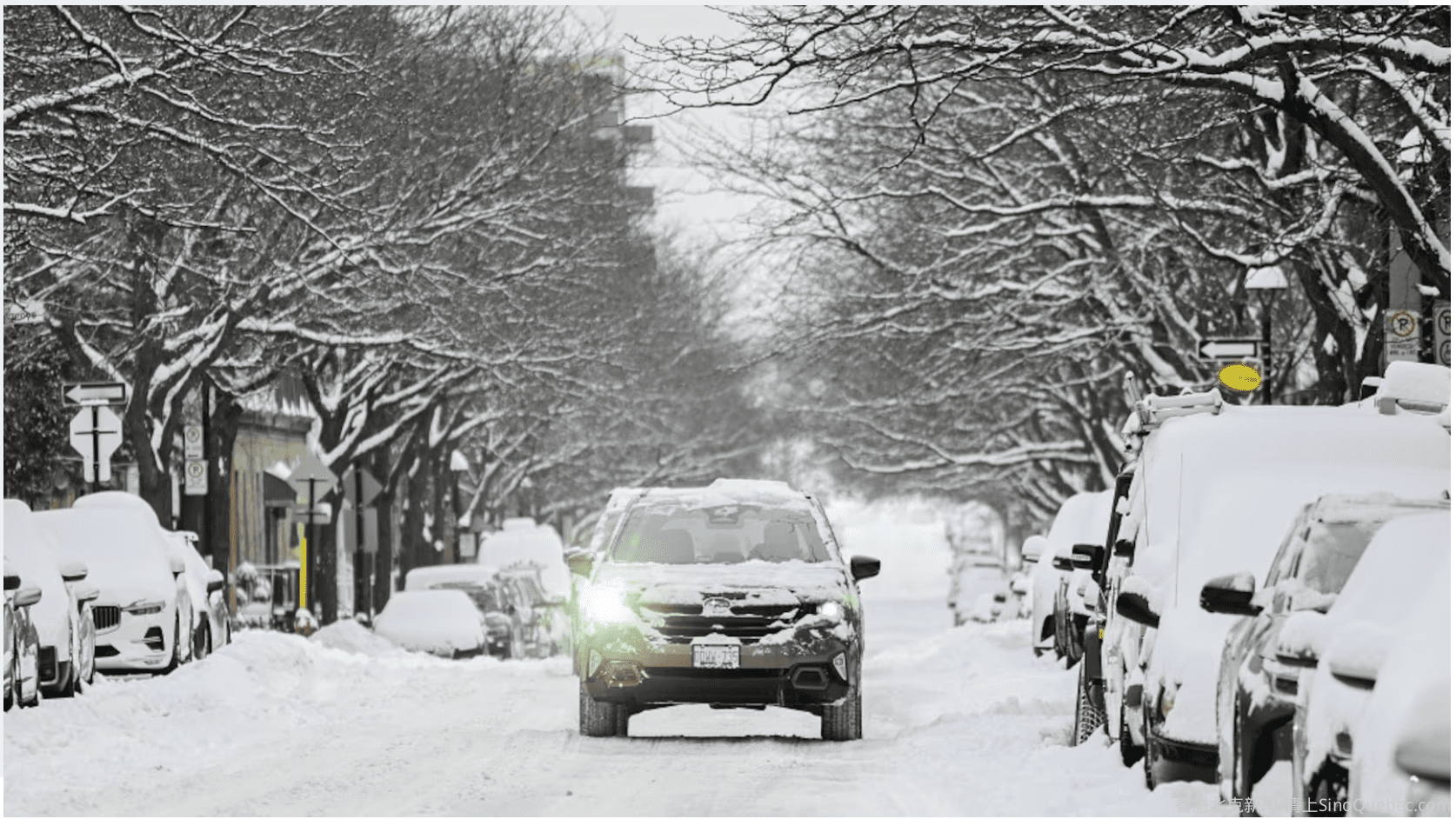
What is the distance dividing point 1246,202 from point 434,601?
13481 millimetres

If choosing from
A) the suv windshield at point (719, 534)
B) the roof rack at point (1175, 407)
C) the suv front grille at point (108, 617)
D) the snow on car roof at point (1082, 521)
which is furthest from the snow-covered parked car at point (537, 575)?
the roof rack at point (1175, 407)

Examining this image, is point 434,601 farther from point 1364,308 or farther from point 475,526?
point 475,526

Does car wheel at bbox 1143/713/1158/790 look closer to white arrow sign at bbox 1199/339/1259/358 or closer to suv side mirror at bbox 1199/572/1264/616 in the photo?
suv side mirror at bbox 1199/572/1264/616

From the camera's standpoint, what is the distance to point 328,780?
13203mm

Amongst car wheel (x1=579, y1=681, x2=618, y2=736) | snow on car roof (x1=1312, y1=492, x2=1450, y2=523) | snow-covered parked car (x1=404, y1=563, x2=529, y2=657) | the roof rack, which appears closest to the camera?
snow on car roof (x1=1312, y1=492, x2=1450, y2=523)

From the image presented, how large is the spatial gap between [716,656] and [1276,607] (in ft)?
21.8

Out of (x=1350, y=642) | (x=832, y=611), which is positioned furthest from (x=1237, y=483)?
(x=1350, y=642)

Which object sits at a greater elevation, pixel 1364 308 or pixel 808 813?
pixel 1364 308

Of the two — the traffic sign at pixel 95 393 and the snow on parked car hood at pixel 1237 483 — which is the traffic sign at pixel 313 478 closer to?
the traffic sign at pixel 95 393

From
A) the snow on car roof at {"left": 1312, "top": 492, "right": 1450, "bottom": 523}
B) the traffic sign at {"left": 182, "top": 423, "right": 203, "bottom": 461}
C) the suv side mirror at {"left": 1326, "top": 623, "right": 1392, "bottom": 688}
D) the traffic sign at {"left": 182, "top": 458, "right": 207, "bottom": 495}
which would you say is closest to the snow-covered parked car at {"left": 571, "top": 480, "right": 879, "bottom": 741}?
the snow on car roof at {"left": 1312, "top": 492, "right": 1450, "bottom": 523}

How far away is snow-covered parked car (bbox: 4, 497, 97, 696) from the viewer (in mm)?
18688

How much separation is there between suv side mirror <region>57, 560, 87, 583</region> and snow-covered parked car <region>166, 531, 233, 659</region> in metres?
4.13

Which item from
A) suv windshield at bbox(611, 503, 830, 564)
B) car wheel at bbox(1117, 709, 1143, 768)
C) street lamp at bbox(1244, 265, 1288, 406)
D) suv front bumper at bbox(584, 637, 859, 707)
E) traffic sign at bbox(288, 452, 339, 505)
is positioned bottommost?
car wheel at bbox(1117, 709, 1143, 768)

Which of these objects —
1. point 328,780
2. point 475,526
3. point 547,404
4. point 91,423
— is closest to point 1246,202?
point 91,423
